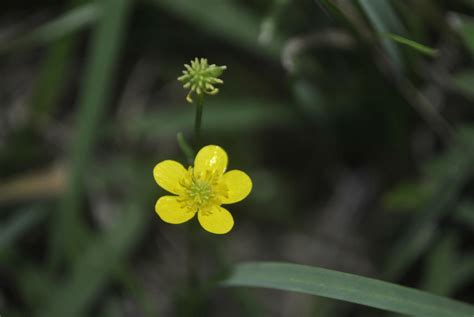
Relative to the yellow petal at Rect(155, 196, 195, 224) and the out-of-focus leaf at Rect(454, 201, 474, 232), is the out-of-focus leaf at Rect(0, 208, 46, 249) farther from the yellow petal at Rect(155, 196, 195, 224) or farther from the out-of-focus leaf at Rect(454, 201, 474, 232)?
the out-of-focus leaf at Rect(454, 201, 474, 232)

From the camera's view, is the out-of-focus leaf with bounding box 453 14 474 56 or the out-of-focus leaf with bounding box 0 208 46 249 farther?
the out-of-focus leaf with bounding box 0 208 46 249

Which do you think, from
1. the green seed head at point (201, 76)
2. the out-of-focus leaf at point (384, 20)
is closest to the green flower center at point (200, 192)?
the green seed head at point (201, 76)

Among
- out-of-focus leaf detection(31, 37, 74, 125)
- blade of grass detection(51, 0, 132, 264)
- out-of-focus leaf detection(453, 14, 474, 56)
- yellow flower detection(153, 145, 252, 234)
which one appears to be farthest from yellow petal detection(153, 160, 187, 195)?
out-of-focus leaf detection(31, 37, 74, 125)

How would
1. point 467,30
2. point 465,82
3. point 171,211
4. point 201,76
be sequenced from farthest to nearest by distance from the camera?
point 465,82 < point 467,30 < point 171,211 < point 201,76

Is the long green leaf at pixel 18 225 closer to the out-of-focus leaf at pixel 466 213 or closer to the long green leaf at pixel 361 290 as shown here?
the long green leaf at pixel 361 290

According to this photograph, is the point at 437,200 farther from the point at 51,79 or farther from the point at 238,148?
the point at 51,79

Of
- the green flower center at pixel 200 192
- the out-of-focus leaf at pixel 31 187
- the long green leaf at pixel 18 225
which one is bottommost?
the green flower center at pixel 200 192

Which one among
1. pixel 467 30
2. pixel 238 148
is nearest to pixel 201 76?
pixel 467 30
